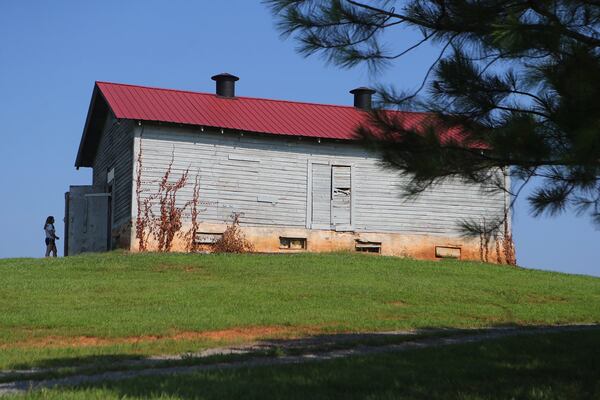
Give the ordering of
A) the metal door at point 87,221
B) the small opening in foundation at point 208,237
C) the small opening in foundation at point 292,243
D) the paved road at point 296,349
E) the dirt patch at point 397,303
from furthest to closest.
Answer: the metal door at point 87,221 → the small opening in foundation at point 292,243 → the small opening in foundation at point 208,237 → the dirt patch at point 397,303 → the paved road at point 296,349

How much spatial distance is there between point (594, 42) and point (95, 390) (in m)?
5.78

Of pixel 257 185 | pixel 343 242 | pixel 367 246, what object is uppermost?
pixel 257 185

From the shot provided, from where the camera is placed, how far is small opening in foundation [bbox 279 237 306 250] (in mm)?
30469

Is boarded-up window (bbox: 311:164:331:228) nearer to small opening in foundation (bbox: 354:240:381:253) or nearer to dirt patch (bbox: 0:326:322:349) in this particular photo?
small opening in foundation (bbox: 354:240:381:253)

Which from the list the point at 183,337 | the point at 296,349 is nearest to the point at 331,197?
the point at 183,337

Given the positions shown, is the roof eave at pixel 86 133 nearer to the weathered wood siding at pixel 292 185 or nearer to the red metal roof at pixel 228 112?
the red metal roof at pixel 228 112

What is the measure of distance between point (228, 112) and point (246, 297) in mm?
12675

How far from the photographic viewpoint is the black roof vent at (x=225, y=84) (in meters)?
33.3

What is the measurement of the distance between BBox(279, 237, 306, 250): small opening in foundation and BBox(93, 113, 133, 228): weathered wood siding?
507cm

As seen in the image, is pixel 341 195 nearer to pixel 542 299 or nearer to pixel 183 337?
pixel 542 299

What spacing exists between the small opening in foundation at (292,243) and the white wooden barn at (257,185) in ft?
0.12

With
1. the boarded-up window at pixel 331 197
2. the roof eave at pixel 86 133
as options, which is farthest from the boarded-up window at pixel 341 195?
the roof eave at pixel 86 133

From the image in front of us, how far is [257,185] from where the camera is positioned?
30.3 meters

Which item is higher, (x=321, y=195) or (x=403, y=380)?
(x=321, y=195)
